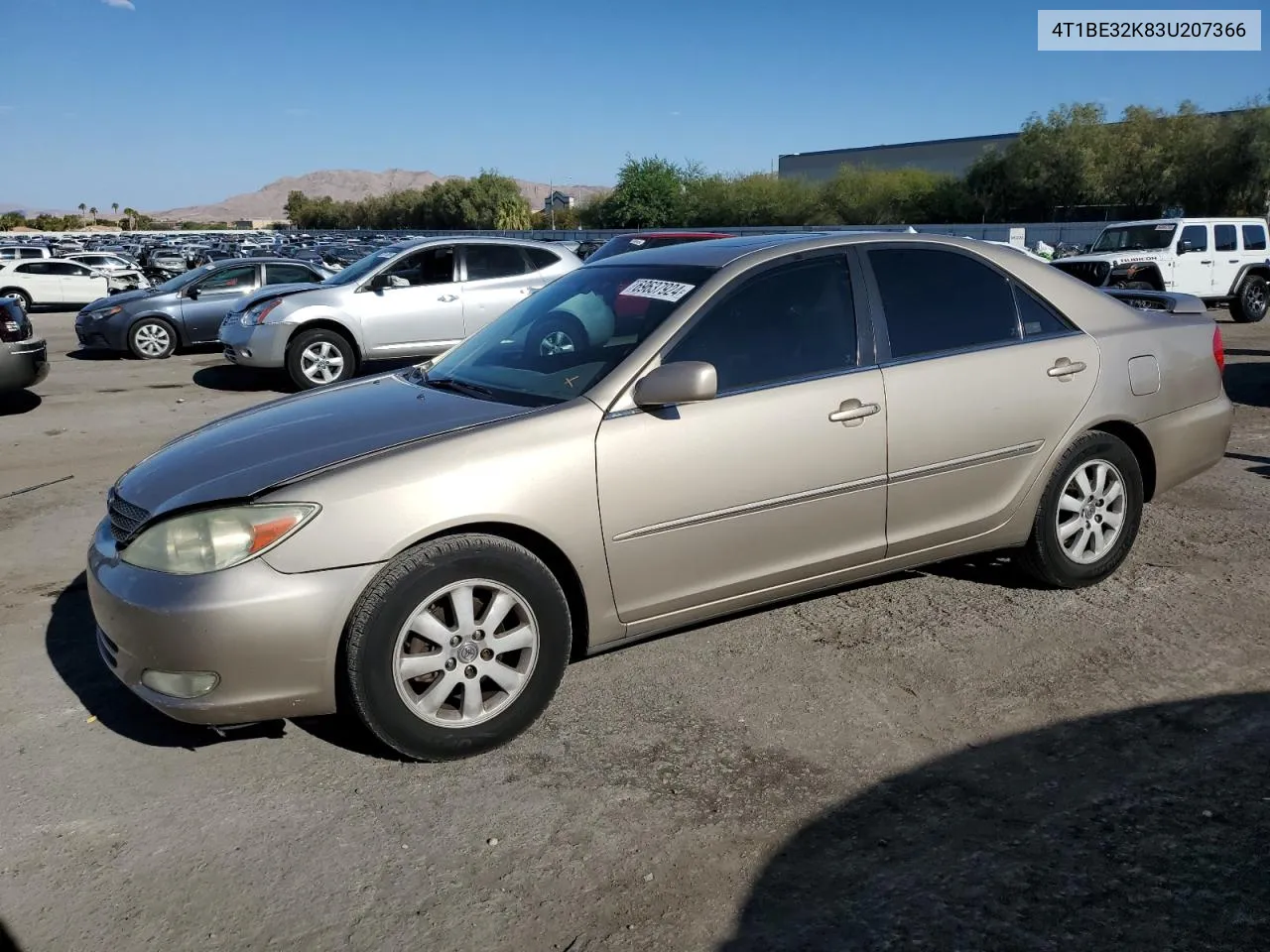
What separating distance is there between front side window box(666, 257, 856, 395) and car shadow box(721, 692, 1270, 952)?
155 centimetres

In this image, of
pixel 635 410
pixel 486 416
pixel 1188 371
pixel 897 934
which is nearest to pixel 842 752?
pixel 897 934

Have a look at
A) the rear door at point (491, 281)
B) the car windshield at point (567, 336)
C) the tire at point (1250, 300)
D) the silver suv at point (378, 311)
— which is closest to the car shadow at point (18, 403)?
the silver suv at point (378, 311)

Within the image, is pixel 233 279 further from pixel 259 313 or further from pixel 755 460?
pixel 755 460

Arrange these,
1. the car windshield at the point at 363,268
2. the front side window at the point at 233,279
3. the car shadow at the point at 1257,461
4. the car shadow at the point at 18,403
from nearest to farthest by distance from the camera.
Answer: the car shadow at the point at 1257,461 < the car shadow at the point at 18,403 < the car windshield at the point at 363,268 < the front side window at the point at 233,279

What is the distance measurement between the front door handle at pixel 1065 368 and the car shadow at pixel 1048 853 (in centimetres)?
163

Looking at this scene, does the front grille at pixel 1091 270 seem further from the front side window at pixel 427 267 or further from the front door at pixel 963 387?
the front door at pixel 963 387

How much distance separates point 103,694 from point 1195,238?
59.4 ft

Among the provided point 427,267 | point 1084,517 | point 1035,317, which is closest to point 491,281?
point 427,267

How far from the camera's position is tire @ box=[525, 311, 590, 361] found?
4.21 metres

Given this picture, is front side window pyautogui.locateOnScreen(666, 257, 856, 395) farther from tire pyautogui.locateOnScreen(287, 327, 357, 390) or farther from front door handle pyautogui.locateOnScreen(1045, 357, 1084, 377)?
tire pyautogui.locateOnScreen(287, 327, 357, 390)

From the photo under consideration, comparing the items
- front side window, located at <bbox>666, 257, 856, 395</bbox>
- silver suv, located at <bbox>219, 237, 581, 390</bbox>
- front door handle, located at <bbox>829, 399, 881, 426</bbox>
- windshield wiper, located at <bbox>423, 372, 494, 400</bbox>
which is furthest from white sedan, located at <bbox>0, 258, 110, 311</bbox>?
front door handle, located at <bbox>829, 399, 881, 426</bbox>

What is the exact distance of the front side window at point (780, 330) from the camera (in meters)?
3.95

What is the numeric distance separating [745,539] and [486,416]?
41.5 inches

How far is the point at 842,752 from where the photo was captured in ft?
11.4
